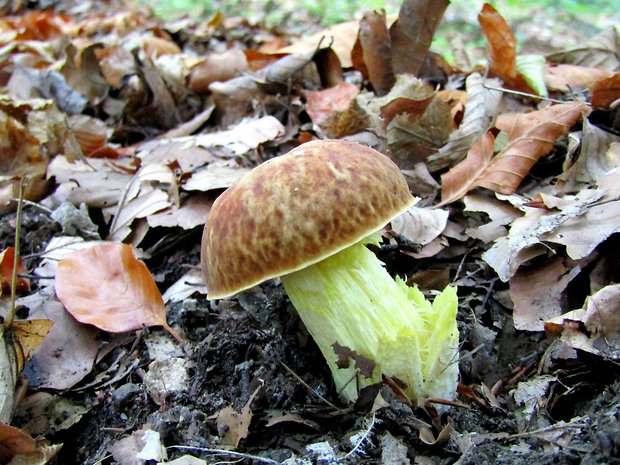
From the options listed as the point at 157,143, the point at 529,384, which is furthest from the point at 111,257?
the point at 529,384

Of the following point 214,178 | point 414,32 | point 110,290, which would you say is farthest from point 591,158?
point 110,290

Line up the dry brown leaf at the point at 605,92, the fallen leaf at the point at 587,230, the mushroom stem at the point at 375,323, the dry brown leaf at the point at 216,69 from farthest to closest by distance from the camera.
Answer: the dry brown leaf at the point at 216,69 → the dry brown leaf at the point at 605,92 → the fallen leaf at the point at 587,230 → the mushroom stem at the point at 375,323

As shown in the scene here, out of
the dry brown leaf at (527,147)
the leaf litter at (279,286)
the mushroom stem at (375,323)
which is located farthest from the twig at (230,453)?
the dry brown leaf at (527,147)

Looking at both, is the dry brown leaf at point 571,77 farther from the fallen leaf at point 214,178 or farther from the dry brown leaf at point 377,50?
the fallen leaf at point 214,178

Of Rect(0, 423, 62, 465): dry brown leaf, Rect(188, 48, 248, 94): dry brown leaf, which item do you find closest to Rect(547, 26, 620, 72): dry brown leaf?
Rect(188, 48, 248, 94): dry brown leaf

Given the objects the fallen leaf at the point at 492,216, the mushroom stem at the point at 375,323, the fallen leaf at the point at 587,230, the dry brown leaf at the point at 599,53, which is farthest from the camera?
the dry brown leaf at the point at 599,53

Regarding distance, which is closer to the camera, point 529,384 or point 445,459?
point 445,459

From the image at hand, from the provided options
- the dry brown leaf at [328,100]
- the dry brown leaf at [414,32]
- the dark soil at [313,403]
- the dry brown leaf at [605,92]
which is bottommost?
the dark soil at [313,403]

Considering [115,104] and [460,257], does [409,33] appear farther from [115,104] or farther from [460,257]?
[115,104]
